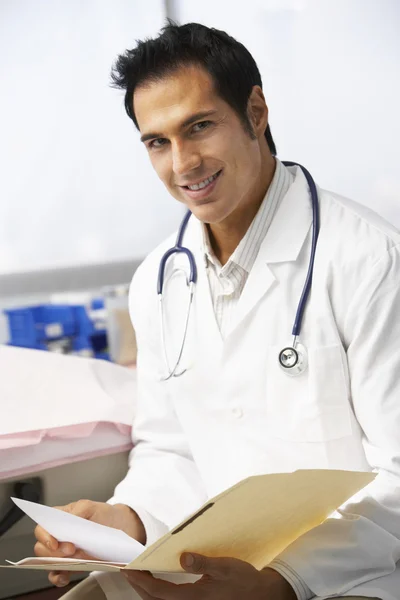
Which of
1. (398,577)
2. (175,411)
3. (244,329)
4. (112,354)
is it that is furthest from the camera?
(112,354)

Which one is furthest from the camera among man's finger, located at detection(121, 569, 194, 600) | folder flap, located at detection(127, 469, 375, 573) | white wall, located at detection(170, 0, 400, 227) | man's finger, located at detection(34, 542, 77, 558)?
white wall, located at detection(170, 0, 400, 227)

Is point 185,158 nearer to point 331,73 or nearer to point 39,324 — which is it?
point 39,324

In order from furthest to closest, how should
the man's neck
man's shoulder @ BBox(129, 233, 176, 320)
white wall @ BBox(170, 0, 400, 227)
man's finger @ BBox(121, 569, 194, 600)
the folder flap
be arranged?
white wall @ BBox(170, 0, 400, 227), man's shoulder @ BBox(129, 233, 176, 320), the man's neck, man's finger @ BBox(121, 569, 194, 600), the folder flap

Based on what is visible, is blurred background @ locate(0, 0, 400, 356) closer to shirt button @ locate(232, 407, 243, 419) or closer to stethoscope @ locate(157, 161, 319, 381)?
Answer: stethoscope @ locate(157, 161, 319, 381)

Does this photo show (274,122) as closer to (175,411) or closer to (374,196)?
(374,196)

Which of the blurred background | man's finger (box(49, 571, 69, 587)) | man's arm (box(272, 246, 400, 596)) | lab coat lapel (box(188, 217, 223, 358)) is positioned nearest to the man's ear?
lab coat lapel (box(188, 217, 223, 358))

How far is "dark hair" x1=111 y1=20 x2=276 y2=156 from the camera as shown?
127 centimetres

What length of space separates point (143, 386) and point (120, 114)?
1.34 meters

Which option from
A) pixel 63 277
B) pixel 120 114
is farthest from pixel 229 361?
pixel 120 114

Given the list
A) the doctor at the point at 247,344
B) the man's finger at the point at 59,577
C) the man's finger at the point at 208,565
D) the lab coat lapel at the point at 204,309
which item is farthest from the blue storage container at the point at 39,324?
the man's finger at the point at 208,565

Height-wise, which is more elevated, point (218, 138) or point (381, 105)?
point (381, 105)

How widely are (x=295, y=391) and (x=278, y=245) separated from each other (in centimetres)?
26

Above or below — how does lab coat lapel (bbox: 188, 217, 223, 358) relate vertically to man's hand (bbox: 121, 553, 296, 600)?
above

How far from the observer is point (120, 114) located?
2547 mm
